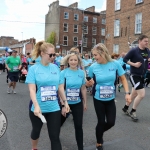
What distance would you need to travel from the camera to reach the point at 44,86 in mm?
3133

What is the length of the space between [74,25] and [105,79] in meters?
49.2

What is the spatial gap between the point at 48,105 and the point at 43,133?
190 centimetres

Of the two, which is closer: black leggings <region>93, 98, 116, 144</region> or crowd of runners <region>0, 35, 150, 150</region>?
crowd of runners <region>0, 35, 150, 150</region>

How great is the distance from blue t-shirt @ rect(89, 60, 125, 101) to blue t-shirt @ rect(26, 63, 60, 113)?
91 cm

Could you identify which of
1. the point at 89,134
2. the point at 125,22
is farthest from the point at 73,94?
the point at 125,22

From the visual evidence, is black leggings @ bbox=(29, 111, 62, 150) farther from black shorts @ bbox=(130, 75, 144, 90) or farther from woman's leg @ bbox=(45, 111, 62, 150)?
black shorts @ bbox=(130, 75, 144, 90)

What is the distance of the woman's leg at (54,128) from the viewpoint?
119 inches

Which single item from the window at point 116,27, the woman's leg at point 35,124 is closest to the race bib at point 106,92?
the woman's leg at point 35,124

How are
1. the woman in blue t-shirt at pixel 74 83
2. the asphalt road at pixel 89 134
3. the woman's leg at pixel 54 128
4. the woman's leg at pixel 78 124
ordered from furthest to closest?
the asphalt road at pixel 89 134 < the woman in blue t-shirt at pixel 74 83 < the woman's leg at pixel 78 124 < the woman's leg at pixel 54 128

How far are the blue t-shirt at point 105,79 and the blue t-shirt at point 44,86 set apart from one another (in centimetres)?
91

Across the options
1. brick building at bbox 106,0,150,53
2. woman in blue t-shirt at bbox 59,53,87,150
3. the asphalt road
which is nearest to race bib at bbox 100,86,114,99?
woman in blue t-shirt at bbox 59,53,87,150

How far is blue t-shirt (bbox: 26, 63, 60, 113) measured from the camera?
Result: 10.2 feet

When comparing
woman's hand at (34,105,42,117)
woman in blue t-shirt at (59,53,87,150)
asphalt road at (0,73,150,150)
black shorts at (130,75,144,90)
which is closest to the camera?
woman's hand at (34,105,42,117)

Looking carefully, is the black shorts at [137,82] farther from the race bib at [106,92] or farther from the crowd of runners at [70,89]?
the race bib at [106,92]
